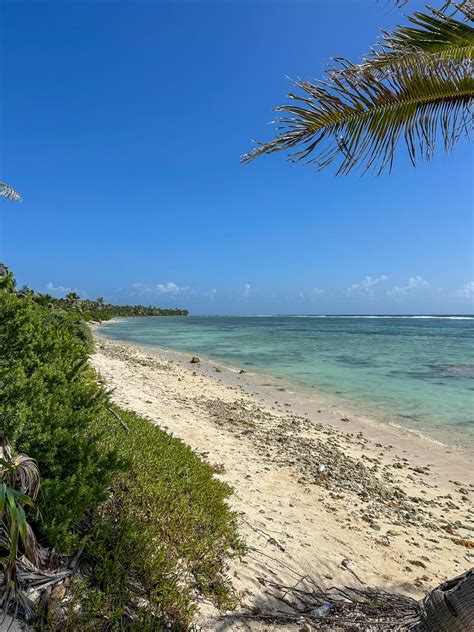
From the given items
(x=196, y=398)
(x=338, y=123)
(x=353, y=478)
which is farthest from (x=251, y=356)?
(x=338, y=123)

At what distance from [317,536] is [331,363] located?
22157 mm

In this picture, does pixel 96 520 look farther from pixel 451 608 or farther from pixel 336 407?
pixel 336 407

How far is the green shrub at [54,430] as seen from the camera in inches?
116

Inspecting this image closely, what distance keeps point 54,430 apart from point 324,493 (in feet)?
17.5

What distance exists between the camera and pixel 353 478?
26.0 feet

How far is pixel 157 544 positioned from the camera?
Answer: 344 centimetres

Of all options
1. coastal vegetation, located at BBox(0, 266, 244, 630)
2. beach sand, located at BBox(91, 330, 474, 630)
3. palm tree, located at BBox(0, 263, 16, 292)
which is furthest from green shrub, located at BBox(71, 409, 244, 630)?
palm tree, located at BBox(0, 263, 16, 292)

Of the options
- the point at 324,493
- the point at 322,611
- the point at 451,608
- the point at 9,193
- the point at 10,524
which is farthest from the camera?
the point at 9,193

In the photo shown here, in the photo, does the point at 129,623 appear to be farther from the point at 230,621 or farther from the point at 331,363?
the point at 331,363

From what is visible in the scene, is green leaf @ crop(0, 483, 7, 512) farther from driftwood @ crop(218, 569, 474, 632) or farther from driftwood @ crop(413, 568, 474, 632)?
driftwood @ crop(413, 568, 474, 632)

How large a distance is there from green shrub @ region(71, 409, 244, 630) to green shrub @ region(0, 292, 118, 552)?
365 millimetres

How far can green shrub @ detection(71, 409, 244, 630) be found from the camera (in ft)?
9.52

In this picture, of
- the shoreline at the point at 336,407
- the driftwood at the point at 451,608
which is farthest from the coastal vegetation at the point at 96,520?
the shoreline at the point at 336,407

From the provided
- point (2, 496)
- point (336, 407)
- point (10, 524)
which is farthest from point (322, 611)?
point (336, 407)
